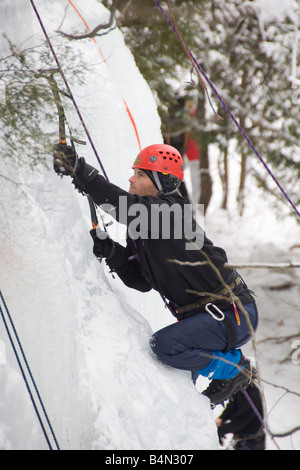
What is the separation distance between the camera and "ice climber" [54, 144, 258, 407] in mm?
2264

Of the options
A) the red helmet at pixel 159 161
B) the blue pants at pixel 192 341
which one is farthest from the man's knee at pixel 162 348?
the red helmet at pixel 159 161

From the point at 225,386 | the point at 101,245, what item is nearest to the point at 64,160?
the point at 101,245

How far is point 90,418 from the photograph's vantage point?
2014 mm

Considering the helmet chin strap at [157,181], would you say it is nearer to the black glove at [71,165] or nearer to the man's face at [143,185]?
the man's face at [143,185]

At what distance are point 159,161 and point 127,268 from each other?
648 millimetres

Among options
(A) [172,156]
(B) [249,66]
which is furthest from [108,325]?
(B) [249,66]

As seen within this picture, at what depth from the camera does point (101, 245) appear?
252 centimetres

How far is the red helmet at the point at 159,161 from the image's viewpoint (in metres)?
2.57

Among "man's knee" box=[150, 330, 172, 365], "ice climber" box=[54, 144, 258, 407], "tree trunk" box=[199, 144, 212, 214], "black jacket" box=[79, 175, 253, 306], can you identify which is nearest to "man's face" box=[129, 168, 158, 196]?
"ice climber" box=[54, 144, 258, 407]

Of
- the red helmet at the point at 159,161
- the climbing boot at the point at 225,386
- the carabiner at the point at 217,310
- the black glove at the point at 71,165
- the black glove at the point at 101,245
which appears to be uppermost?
the black glove at the point at 71,165

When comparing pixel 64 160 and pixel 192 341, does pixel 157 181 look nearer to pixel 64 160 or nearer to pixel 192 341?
pixel 64 160

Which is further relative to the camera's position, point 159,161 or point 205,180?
point 205,180

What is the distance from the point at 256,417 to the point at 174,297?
1.31 metres

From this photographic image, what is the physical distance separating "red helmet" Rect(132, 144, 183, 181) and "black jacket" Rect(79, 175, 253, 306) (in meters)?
0.17
